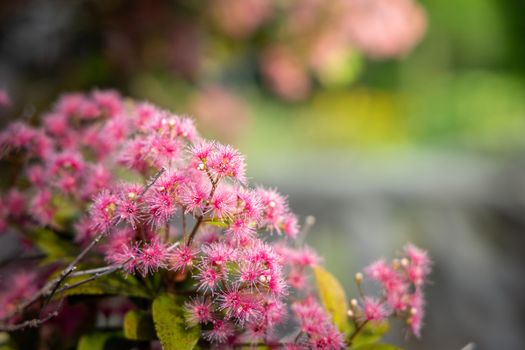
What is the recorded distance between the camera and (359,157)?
3760 mm

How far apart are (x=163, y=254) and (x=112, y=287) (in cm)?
6

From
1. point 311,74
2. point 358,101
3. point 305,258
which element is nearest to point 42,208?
point 305,258

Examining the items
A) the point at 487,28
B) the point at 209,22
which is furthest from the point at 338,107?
the point at 209,22

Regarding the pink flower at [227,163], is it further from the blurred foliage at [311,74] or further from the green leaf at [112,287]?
the blurred foliage at [311,74]

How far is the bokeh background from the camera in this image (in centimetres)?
146

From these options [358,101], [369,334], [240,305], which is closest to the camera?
[240,305]

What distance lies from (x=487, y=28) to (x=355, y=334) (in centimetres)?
469

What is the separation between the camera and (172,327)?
39 centimetres

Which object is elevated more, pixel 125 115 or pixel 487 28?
A: pixel 487 28

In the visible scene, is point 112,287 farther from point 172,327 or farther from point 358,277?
point 358,277

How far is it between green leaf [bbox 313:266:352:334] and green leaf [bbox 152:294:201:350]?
0.43 ft

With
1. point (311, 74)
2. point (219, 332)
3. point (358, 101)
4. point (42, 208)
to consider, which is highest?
point (358, 101)

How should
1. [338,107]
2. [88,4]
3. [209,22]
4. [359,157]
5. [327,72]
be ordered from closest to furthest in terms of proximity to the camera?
[88,4], [209,22], [327,72], [359,157], [338,107]

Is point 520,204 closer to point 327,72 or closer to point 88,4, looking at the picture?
point 327,72
